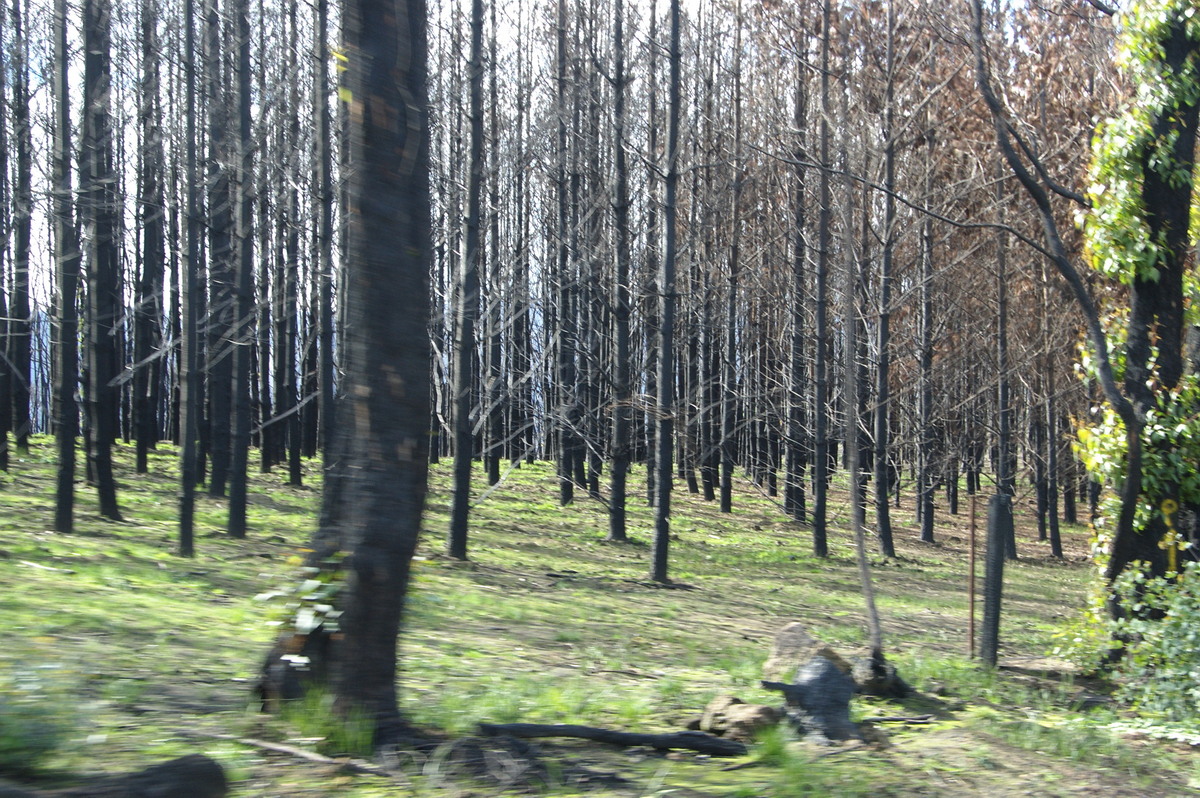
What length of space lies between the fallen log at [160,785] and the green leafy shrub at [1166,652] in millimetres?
6718

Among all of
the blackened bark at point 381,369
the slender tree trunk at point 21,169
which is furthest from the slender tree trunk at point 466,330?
the blackened bark at point 381,369

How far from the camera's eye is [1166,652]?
297 inches

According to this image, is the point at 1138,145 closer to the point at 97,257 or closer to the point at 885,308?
the point at 885,308

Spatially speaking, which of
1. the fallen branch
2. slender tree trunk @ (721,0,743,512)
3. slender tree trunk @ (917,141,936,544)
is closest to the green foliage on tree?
the fallen branch

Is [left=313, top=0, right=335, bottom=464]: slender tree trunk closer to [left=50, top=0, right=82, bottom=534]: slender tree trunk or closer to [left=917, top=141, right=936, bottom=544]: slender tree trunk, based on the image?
[left=50, top=0, right=82, bottom=534]: slender tree trunk

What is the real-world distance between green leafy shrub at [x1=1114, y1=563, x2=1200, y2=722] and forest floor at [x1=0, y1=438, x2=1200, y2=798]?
32 cm

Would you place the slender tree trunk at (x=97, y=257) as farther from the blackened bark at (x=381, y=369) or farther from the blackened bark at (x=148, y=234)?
the blackened bark at (x=381, y=369)

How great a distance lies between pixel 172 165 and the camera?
20359 mm

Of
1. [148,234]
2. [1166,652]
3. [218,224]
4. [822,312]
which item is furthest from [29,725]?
[148,234]

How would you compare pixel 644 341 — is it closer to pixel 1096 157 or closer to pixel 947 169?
pixel 947 169

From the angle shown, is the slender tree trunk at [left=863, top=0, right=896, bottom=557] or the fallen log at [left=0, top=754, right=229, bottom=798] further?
the slender tree trunk at [left=863, top=0, right=896, bottom=557]

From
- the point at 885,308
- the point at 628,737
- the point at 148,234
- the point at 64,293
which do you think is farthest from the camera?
the point at 148,234

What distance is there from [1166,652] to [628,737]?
5038 millimetres

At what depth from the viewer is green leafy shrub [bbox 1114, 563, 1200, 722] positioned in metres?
7.30
